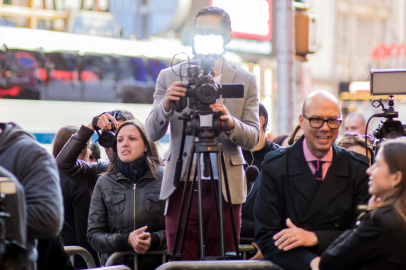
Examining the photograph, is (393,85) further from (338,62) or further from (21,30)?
(338,62)

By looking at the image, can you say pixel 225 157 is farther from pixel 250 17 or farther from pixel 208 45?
pixel 250 17

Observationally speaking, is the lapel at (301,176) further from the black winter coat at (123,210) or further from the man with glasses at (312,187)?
the black winter coat at (123,210)

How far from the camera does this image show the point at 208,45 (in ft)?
14.8

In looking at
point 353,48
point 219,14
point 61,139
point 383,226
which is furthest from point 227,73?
point 353,48

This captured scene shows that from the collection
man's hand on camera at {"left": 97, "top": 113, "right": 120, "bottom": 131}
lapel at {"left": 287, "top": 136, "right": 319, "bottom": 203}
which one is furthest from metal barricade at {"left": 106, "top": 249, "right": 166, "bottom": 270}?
lapel at {"left": 287, "top": 136, "right": 319, "bottom": 203}

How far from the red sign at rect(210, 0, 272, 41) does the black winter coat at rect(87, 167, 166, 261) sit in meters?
12.4

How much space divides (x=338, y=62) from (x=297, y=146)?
31099 mm

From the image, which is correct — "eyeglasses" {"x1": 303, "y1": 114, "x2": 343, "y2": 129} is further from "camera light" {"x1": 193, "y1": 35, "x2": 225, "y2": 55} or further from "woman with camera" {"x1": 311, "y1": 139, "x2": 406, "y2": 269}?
"camera light" {"x1": 193, "y1": 35, "x2": 225, "y2": 55}

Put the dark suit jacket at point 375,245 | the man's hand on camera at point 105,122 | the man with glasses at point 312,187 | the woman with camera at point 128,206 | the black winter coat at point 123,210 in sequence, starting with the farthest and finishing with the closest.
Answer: the man's hand on camera at point 105,122, the black winter coat at point 123,210, the woman with camera at point 128,206, the man with glasses at point 312,187, the dark suit jacket at point 375,245

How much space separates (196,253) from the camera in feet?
15.5

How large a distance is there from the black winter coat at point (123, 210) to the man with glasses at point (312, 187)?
141 centimetres

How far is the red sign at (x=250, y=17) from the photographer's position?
58.2ft

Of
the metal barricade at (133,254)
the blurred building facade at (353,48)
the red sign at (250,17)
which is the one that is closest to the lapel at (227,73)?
the metal barricade at (133,254)

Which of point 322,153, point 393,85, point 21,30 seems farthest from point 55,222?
point 21,30
